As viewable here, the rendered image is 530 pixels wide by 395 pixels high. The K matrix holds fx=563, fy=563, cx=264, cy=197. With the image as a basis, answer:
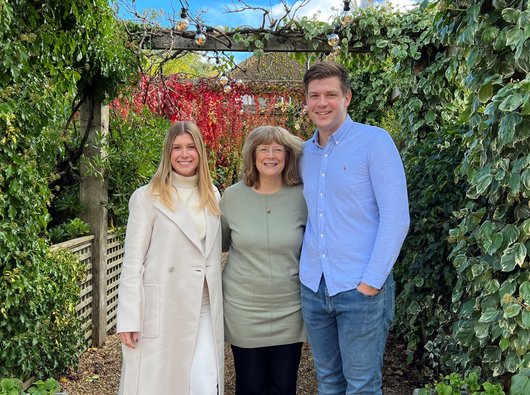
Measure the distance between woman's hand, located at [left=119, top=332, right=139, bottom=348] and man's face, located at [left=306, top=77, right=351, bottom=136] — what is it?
3.84ft

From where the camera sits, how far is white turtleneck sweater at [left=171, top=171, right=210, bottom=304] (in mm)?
2438

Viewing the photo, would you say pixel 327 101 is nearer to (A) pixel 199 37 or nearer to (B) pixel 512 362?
(B) pixel 512 362

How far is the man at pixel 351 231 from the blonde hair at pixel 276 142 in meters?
0.18

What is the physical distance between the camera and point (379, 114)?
23.5 feet

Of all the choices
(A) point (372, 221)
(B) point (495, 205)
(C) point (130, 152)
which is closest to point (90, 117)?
(C) point (130, 152)

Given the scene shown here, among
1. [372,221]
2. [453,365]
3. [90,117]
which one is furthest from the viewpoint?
[90,117]

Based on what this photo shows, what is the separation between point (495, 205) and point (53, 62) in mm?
2393

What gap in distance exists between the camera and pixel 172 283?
93.9 inches

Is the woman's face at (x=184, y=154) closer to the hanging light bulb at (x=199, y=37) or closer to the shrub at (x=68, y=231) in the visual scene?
the shrub at (x=68, y=231)

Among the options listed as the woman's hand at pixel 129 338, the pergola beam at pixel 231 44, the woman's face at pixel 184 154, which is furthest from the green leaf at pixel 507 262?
the pergola beam at pixel 231 44

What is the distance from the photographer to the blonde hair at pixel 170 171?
240 cm

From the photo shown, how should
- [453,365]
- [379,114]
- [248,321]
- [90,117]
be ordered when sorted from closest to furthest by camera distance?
[248,321] → [453,365] → [90,117] → [379,114]

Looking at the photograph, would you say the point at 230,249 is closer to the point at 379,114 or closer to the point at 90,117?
the point at 90,117

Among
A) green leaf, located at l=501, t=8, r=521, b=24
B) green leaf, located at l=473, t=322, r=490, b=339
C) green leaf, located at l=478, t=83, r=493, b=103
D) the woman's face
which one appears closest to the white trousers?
the woman's face
